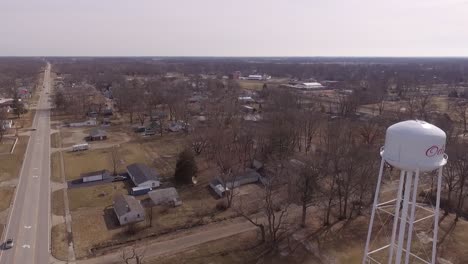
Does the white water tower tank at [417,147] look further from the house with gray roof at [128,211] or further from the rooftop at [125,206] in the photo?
the rooftop at [125,206]

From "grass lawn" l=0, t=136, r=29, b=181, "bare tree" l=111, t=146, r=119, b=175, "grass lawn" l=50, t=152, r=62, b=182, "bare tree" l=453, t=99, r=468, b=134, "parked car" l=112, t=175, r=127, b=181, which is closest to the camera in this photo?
"parked car" l=112, t=175, r=127, b=181

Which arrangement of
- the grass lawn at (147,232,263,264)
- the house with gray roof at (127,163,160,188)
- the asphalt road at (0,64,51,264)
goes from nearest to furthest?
the grass lawn at (147,232,263,264) < the asphalt road at (0,64,51,264) < the house with gray roof at (127,163,160,188)

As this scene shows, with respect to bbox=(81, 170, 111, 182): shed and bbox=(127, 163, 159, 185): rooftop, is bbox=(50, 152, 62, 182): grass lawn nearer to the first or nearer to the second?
bbox=(81, 170, 111, 182): shed

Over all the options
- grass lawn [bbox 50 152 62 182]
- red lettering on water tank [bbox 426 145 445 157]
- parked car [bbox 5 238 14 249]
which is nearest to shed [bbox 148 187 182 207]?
parked car [bbox 5 238 14 249]

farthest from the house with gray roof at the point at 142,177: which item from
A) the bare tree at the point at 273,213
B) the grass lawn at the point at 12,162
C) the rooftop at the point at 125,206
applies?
the grass lawn at the point at 12,162

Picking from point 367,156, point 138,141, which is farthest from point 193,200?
point 138,141

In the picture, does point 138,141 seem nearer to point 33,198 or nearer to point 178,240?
point 33,198
